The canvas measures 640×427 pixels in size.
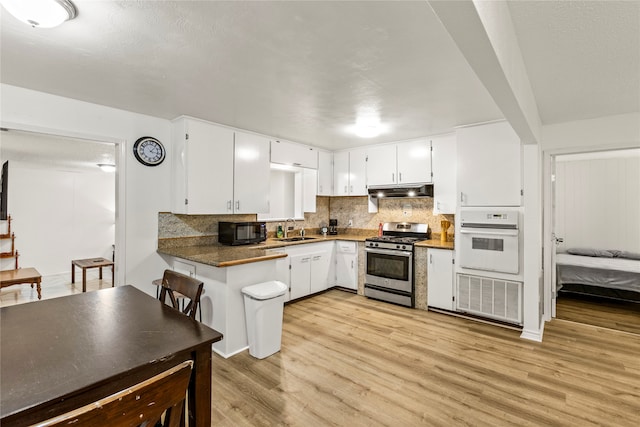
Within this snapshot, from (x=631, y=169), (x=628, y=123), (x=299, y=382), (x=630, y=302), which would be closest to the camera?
(x=299, y=382)

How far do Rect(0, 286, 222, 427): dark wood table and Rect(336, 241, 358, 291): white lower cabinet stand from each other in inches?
129

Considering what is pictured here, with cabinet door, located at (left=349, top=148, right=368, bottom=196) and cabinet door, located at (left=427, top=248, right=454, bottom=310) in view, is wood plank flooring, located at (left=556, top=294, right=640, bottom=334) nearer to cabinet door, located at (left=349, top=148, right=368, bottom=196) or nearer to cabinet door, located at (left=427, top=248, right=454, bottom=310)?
cabinet door, located at (left=427, top=248, right=454, bottom=310)

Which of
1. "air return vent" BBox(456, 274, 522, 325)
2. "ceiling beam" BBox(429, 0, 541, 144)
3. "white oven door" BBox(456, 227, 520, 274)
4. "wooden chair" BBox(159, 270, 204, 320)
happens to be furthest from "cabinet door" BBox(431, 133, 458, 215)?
"wooden chair" BBox(159, 270, 204, 320)

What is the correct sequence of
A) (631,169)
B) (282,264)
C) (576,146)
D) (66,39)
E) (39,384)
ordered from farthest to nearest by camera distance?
(631,169), (282,264), (576,146), (66,39), (39,384)

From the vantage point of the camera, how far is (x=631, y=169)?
16.9 ft

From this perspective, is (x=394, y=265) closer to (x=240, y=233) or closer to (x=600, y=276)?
(x=240, y=233)

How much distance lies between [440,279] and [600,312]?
216 centimetres

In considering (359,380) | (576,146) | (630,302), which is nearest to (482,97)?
Answer: (576,146)

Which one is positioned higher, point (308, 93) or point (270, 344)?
point (308, 93)

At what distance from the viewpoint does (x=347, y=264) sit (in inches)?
186

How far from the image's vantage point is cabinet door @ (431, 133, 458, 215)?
A: 3.85 m

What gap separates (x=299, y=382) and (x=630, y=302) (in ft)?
16.2

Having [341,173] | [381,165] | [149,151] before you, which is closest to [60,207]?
[149,151]

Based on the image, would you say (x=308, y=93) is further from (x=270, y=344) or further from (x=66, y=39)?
(x=270, y=344)
